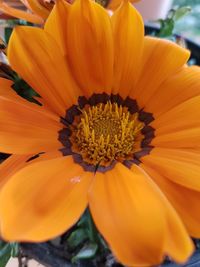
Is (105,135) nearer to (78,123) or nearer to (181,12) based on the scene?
(78,123)

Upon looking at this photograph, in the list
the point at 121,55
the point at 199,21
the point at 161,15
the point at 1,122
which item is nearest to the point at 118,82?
the point at 121,55

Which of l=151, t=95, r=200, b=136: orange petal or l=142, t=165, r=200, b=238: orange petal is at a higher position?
l=151, t=95, r=200, b=136: orange petal

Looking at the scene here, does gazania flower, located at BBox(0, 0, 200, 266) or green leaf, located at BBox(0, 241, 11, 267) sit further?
green leaf, located at BBox(0, 241, 11, 267)

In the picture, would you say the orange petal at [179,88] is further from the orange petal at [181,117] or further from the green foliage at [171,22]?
the green foliage at [171,22]

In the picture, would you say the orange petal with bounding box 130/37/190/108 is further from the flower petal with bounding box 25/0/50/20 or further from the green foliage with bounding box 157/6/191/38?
the green foliage with bounding box 157/6/191/38

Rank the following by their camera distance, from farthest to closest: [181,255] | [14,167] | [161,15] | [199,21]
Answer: [199,21] < [161,15] < [14,167] < [181,255]

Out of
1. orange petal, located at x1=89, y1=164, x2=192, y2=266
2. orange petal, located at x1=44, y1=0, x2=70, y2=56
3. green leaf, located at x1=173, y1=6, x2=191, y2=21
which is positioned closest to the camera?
orange petal, located at x1=89, y1=164, x2=192, y2=266

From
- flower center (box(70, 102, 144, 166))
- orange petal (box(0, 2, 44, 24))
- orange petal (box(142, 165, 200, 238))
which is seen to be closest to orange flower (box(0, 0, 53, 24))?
orange petal (box(0, 2, 44, 24))

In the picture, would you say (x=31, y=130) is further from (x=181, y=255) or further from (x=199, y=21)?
(x=199, y=21)
